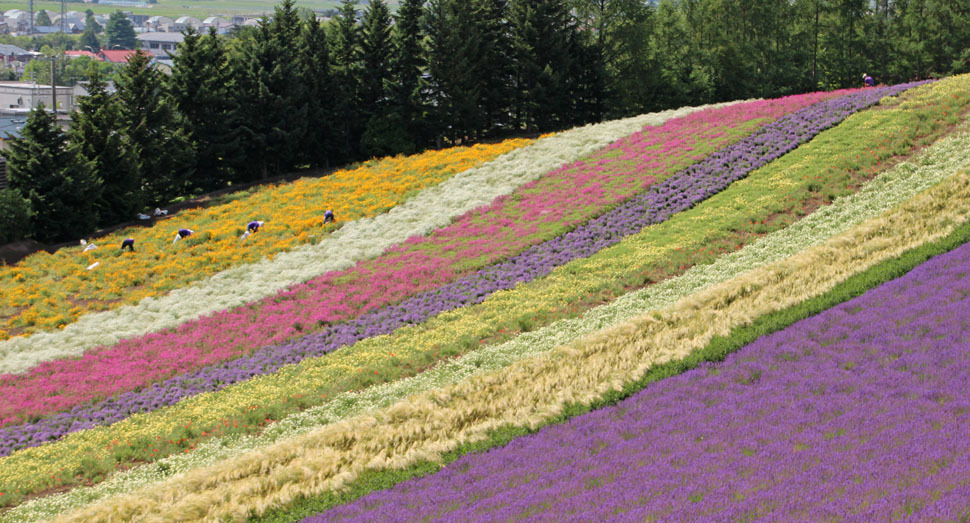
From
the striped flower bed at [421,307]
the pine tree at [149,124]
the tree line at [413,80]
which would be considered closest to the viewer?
the striped flower bed at [421,307]

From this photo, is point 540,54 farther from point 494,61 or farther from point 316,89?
point 316,89

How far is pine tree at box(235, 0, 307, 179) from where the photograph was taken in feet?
196

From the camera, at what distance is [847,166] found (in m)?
34.5

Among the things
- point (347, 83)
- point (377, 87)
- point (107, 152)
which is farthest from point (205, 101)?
point (377, 87)

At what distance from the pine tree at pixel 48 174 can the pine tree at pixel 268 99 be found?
595 inches

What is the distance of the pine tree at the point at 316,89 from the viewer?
6359 centimetres

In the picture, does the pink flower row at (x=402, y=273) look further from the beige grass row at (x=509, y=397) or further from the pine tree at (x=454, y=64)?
the pine tree at (x=454, y=64)

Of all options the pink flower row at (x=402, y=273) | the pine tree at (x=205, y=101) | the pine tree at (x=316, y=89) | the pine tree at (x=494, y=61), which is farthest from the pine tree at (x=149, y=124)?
the pink flower row at (x=402, y=273)

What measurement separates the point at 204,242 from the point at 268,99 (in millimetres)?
21851

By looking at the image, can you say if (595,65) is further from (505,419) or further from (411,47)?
(505,419)

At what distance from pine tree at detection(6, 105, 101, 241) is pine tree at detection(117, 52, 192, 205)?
601cm

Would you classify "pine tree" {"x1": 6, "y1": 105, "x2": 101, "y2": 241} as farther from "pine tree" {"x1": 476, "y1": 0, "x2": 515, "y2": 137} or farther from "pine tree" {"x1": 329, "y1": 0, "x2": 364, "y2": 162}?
"pine tree" {"x1": 476, "y1": 0, "x2": 515, "y2": 137}

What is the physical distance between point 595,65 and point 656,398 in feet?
190

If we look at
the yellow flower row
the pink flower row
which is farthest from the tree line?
the pink flower row
